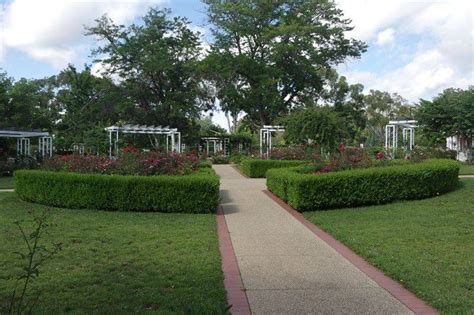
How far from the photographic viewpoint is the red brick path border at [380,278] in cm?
458

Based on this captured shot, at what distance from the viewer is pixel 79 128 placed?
127 ft

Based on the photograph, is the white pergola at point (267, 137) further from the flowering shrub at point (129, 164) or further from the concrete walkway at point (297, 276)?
the concrete walkway at point (297, 276)

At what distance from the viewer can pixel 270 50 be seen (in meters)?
39.9

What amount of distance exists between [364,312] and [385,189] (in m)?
7.66

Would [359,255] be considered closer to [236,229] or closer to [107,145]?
[236,229]

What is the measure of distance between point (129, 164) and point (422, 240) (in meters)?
7.68

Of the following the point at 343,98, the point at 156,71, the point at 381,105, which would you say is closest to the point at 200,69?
the point at 156,71

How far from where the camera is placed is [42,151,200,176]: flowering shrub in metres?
12.3

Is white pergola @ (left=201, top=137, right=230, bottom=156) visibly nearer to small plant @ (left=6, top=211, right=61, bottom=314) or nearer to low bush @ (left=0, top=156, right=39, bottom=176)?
low bush @ (left=0, top=156, right=39, bottom=176)

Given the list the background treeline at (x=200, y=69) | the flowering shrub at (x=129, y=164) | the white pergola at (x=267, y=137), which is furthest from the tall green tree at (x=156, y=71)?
the flowering shrub at (x=129, y=164)

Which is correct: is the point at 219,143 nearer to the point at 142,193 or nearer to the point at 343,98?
the point at 343,98

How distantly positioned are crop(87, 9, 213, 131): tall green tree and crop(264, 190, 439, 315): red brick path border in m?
32.5

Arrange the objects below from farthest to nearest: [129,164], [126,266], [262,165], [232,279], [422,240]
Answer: [262,165] → [129,164] → [422,240] → [126,266] → [232,279]

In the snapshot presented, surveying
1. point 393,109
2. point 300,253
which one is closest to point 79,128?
point 300,253
